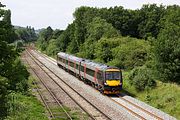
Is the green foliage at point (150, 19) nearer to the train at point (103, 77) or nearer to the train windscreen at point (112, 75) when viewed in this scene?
the train at point (103, 77)

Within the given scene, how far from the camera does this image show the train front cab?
33.3 meters

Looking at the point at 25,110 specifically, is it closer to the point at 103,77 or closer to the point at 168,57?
the point at 103,77

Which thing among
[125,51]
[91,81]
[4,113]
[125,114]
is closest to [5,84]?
[4,113]

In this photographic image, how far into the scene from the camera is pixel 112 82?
33562 millimetres

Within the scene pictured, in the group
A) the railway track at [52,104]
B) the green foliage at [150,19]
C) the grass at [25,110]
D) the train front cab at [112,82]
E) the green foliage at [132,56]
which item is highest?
the green foliage at [150,19]

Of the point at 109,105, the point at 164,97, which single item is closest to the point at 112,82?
the point at 109,105

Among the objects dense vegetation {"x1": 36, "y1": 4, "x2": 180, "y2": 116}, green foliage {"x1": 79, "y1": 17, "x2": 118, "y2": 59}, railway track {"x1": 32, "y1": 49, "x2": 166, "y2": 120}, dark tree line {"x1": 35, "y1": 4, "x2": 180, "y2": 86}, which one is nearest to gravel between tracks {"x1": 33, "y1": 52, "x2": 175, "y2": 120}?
railway track {"x1": 32, "y1": 49, "x2": 166, "y2": 120}

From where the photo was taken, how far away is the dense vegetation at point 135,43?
33.0 meters

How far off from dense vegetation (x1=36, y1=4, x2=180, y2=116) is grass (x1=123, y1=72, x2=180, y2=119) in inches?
9.8

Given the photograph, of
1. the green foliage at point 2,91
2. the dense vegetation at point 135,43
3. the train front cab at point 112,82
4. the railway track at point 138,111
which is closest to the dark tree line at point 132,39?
the dense vegetation at point 135,43

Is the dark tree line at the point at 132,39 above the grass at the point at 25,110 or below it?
above

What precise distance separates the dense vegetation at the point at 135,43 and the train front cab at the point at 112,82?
61.5 inches

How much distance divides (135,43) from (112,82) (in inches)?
748

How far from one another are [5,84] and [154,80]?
20500 millimetres
